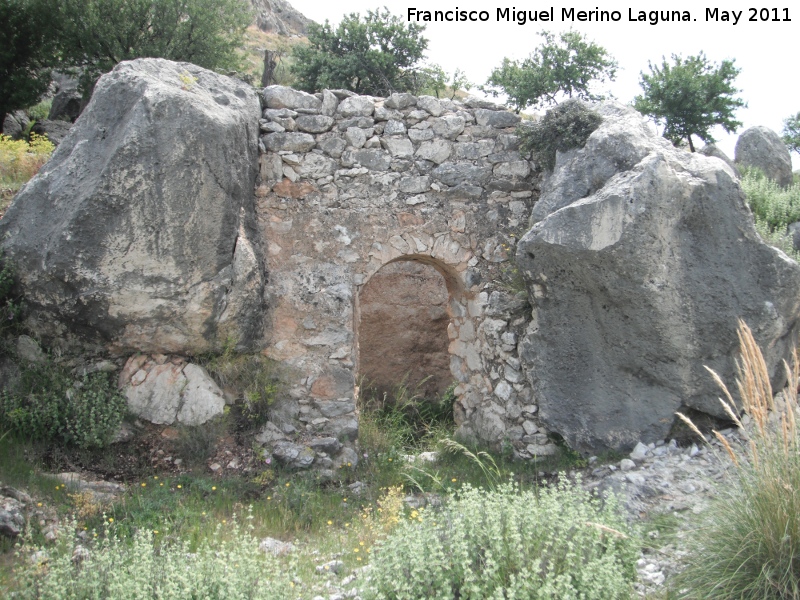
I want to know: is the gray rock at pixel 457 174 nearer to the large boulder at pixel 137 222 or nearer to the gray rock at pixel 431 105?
the gray rock at pixel 431 105

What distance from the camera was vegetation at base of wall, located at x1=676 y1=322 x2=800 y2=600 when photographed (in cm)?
318

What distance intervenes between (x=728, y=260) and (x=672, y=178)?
764mm

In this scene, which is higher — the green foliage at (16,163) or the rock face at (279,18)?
the rock face at (279,18)

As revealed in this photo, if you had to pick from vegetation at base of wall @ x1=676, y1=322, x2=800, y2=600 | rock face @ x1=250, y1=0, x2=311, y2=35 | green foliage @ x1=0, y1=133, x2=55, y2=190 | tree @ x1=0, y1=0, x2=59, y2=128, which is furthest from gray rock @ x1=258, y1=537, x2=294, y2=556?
rock face @ x1=250, y1=0, x2=311, y2=35

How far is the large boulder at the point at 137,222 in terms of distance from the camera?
17.4 ft

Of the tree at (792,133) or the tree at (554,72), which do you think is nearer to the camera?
the tree at (554,72)

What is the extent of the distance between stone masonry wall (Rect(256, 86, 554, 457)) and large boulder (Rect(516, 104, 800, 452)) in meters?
0.75

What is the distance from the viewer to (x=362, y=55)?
1491 cm

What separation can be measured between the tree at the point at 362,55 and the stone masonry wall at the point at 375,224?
836 centimetres

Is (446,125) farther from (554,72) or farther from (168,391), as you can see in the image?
(554,72)

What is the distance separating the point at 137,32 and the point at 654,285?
11293 mm

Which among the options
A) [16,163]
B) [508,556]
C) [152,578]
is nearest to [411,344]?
[16,163]

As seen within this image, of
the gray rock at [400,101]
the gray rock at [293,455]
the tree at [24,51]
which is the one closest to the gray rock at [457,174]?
the gray rock at [400,101]

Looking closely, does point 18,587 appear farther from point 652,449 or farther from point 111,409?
point 652,449
